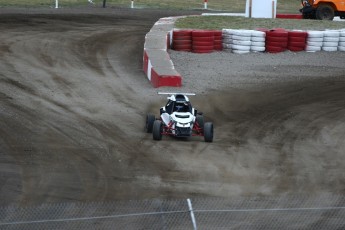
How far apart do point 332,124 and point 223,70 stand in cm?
626

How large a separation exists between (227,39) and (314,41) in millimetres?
2779

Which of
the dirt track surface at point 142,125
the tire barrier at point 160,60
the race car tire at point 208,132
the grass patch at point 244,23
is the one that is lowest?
the dirt track surface at point 142,125

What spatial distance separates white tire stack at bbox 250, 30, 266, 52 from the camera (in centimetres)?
2660

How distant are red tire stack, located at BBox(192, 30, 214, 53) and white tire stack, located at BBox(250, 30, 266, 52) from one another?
1.32 m

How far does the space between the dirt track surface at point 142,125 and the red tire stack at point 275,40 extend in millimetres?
562

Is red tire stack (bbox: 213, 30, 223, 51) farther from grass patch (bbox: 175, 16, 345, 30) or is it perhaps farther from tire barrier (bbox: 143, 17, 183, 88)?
grass patch (bbox: 175, 16, 345, 30)

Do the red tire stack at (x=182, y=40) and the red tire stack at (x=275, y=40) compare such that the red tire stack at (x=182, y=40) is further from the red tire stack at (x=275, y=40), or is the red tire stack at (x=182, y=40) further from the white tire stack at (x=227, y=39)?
the red tire stack at (x=275, y=40)

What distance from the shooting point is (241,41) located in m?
26.6

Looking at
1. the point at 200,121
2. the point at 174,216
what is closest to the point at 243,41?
the point at 200,121

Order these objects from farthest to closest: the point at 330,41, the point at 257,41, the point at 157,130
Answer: the point at 330,41 < the point at 257,41 < the point at 157,130

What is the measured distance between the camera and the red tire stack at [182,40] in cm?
2628

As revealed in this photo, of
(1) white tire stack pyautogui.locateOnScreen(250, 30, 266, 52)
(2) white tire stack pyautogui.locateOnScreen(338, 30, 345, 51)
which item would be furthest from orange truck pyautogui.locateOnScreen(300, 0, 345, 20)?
(1) white tire stack pyautogui.locateOnScreen(250, 30, 266, 52)

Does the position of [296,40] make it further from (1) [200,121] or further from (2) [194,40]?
(1) [200,121]

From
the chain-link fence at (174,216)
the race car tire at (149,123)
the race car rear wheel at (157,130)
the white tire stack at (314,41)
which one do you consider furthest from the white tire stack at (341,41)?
the chain-link fence at (174,216)
